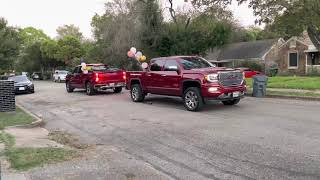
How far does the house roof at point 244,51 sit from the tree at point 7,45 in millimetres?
21463

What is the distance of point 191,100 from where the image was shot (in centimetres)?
1416

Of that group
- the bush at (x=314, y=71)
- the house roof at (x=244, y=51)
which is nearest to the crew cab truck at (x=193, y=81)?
the bush at (x=314, y=71)

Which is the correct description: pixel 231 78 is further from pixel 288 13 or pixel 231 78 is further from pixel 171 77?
pixel 288 13

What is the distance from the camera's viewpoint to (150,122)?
12055 millimetres

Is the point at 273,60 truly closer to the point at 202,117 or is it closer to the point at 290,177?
the point at 202,117

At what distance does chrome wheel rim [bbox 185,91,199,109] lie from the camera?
14.0 meters

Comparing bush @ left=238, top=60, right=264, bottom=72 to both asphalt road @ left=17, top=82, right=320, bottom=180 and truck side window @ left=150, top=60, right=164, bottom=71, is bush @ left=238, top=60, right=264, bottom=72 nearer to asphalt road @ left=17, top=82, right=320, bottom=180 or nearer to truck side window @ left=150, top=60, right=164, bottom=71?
truck side window @ left=150, top=60, right=164, bottom=71

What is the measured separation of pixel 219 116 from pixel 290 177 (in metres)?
6.44

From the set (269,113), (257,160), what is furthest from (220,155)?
(269,113)

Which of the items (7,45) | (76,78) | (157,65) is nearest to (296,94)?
(157,65)

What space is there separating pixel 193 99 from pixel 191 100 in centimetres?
10

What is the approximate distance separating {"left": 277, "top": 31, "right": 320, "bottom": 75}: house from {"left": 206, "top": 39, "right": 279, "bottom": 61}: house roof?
1984 millimetres

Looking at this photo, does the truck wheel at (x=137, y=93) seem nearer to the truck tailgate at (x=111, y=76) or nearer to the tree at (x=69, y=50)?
the truck tailgate at (x=111, y=76)

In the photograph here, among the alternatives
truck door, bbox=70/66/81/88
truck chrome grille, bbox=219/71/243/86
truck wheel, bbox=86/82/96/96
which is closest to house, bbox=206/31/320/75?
truck door, bbox=70/66/81/88
